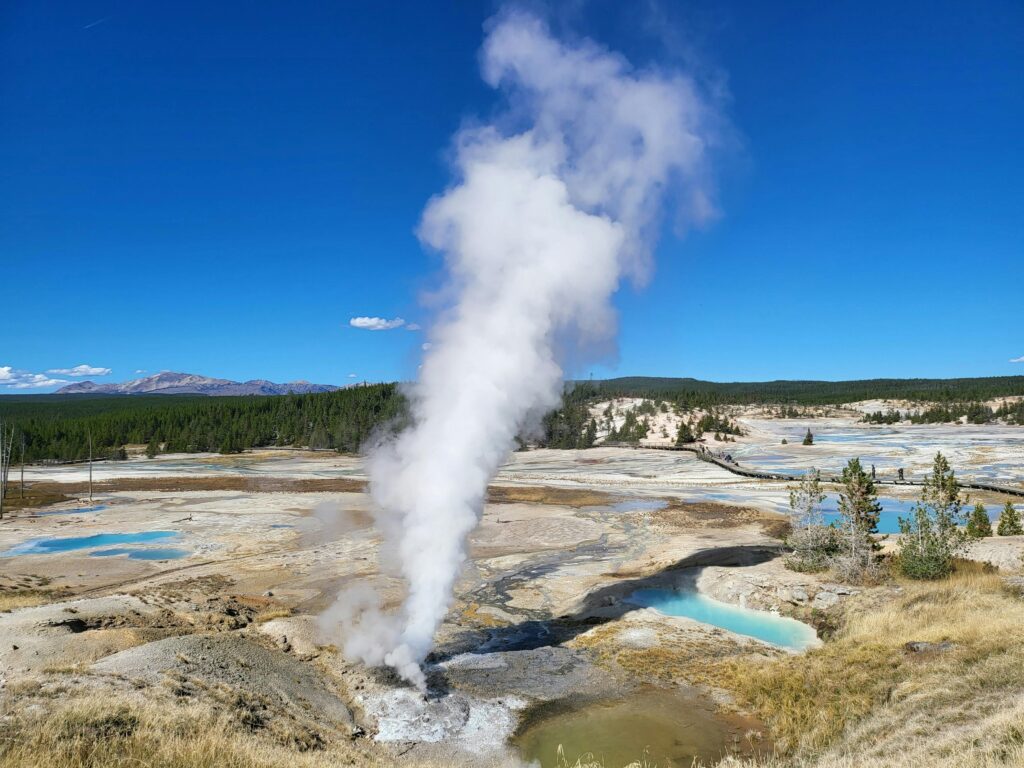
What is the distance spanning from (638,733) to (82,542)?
1432 inches

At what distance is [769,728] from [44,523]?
4752 centimetres

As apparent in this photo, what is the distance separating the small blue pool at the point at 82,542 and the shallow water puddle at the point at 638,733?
1253 inches

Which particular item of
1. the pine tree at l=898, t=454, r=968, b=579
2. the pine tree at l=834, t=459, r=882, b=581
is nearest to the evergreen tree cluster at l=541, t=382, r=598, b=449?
the pine tree at l=834, t=459, r=882, b=581

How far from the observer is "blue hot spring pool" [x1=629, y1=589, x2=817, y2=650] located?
742 inches

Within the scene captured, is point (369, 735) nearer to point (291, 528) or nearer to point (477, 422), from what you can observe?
point (477, 422)

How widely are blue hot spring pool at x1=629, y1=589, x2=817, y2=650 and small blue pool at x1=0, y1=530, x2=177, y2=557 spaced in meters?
29.6

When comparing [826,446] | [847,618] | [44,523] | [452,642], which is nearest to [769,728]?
[847,618]

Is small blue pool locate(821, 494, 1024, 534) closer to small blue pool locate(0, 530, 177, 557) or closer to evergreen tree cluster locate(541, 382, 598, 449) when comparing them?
small blue pool locate(0, 530, 177, 557)

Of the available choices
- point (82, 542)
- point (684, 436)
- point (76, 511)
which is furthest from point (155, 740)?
point (684, 436)

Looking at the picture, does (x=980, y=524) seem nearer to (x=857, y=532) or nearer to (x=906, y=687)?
(x=857, y=532)

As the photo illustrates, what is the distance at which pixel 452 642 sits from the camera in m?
18.2

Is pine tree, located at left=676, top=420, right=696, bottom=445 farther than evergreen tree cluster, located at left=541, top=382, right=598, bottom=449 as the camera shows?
No

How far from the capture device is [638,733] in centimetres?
1285

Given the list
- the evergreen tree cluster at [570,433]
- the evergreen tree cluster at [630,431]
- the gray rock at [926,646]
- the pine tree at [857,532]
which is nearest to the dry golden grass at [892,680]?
the gray rock at [926,646]
